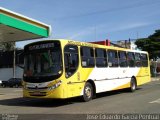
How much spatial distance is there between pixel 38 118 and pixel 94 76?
22.6 ft

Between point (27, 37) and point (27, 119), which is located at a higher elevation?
point (27, 37)

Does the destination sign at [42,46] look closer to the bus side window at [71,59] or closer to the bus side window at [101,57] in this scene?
the bus side window at [71,59]

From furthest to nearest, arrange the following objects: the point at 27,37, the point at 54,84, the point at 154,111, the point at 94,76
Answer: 1. the point at 27,37
2. the point at 94,76
3. the point at 54,84
4. the point at 154,111

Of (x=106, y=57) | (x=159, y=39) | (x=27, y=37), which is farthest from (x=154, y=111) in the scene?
(x=159, y=39)

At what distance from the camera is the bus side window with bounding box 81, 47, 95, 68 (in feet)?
57.7

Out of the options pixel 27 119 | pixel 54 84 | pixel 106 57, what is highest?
pixel 106 57

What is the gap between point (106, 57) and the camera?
20.1 m

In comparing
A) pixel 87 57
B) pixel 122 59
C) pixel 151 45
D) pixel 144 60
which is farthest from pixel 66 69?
pixel 151 45

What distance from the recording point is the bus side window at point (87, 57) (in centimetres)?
1758

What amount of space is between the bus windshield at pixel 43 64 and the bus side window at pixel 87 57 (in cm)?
183

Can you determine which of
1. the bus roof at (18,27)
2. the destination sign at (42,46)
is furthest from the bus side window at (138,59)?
the destination sign at (42,46)

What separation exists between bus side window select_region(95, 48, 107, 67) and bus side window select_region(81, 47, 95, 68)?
0.55 m

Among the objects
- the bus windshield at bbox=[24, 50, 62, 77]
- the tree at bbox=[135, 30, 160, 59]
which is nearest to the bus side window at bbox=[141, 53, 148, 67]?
the bus windshield at bbox=[24, 50, 62, 77]

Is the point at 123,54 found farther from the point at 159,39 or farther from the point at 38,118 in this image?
the point at 159,39
